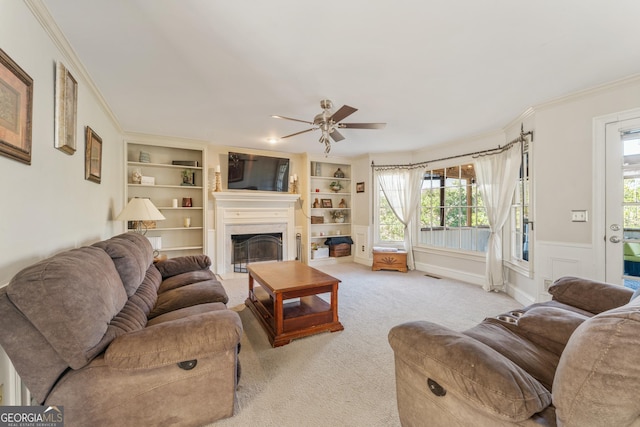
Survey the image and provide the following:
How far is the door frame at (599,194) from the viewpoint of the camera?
248 centimetres

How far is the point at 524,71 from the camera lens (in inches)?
85.9

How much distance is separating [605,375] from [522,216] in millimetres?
3285

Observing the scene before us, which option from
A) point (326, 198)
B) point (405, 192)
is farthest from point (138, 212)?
point (405, 192)

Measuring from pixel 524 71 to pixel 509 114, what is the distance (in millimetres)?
1134

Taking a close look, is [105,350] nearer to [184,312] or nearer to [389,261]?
[184,312]

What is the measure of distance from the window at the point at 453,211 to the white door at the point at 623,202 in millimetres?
1617

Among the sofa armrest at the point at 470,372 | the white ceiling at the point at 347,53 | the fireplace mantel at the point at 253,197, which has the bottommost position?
the sofa armrest at the point at 470,372

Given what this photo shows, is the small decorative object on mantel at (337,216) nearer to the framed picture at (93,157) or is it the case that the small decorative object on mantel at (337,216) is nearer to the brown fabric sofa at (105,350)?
the framed picture at (93,157)

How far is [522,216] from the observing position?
3371 mm

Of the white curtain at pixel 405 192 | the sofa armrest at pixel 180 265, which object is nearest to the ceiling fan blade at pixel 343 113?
the sofa armrest at pixel 180 265

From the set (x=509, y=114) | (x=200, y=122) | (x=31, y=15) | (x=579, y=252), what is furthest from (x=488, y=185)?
(x=31, y=15)

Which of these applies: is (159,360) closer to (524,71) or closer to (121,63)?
(121,63)

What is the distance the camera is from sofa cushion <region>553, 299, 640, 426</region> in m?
0.68

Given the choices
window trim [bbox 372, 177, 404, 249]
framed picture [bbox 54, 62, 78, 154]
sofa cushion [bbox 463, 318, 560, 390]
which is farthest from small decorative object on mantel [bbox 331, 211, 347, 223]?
framed picture [bbox 54, 62, 78, 154]
